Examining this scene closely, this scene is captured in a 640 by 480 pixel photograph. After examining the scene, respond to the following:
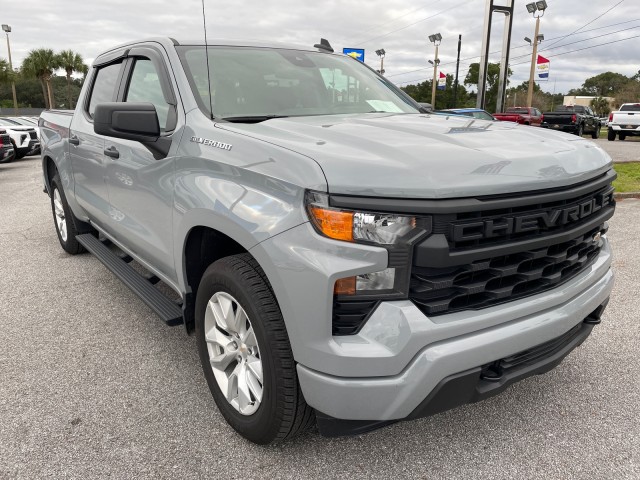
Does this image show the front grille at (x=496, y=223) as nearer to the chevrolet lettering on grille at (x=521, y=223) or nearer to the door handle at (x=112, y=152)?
the chevrolet lettering on grille at (x=521, y=223)

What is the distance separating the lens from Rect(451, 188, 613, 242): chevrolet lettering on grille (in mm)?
1809

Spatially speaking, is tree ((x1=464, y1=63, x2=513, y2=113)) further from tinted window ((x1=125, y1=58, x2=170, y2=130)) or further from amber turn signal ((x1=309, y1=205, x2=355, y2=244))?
amber turn signal ((x1=309, y1=205, x2=355, y2=244))

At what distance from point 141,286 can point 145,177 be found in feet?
2.49

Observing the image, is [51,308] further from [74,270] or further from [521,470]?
[521,470]

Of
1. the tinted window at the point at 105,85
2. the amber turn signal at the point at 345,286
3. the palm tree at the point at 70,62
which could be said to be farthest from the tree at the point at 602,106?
the amber turn signal at the point at 345,286

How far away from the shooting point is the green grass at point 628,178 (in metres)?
8.59

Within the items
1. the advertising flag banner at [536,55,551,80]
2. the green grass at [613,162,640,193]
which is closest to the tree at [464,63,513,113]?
the advertising flag banner at [536,55,551,80]

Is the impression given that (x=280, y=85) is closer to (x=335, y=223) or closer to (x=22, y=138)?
(x=335, y=223)

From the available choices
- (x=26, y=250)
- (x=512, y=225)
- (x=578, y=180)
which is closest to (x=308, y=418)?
(x=512, y=225)

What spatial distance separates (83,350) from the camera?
3309 millimetres

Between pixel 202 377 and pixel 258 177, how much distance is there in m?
1.45

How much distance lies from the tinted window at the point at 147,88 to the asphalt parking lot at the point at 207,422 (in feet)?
4.78

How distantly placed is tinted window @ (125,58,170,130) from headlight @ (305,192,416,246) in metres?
A: 1.41

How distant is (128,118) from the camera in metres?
2.51
